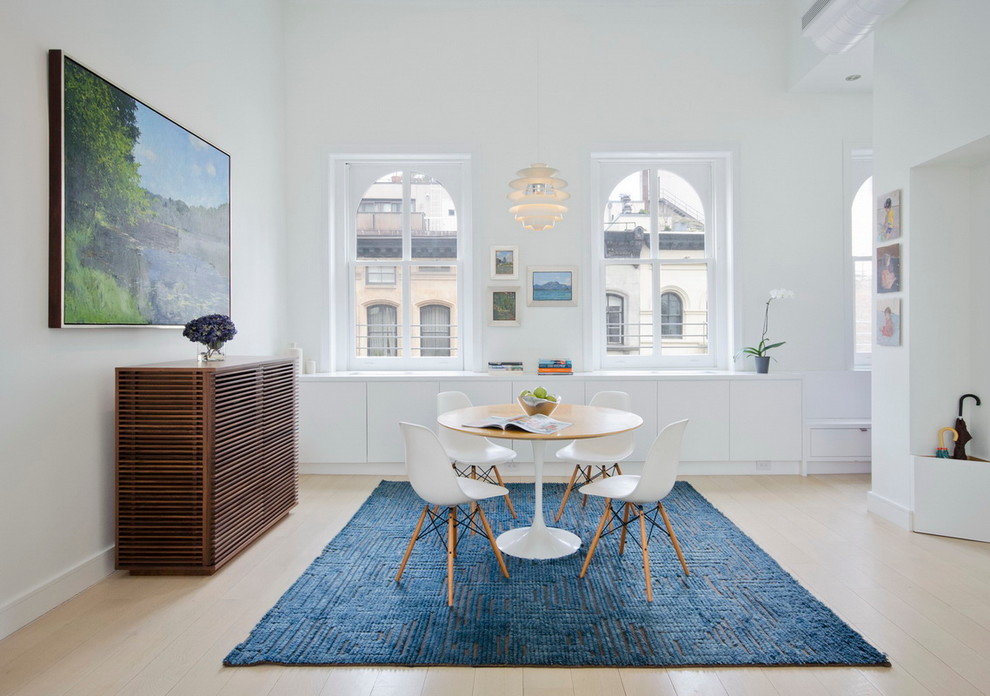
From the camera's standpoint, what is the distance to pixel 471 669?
2.22 meters

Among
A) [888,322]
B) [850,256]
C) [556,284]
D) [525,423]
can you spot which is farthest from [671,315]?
[525,423]

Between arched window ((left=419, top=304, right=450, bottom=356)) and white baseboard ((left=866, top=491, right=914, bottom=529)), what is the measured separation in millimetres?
3673

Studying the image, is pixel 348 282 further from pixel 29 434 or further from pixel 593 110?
pixel 29 434

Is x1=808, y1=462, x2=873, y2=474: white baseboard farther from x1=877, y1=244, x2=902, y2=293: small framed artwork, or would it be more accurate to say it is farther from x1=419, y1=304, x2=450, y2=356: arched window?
x1=419, y1=304, x2=450, y2=356: arched window

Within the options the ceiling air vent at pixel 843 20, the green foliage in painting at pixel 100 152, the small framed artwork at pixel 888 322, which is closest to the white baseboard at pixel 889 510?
the small framed artwork at pixel 888 322

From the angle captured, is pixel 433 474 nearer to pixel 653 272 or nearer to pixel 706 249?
pixel 653 272

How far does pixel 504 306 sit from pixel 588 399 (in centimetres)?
118

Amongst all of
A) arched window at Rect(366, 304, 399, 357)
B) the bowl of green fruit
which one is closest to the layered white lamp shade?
the bowl of green fruit

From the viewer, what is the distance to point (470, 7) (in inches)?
211

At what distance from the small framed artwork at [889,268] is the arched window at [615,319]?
2137 millimetres

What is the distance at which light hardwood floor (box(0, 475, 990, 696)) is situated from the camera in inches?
82.4

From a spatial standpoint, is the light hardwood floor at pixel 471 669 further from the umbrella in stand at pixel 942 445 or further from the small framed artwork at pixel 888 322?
the small framed artwork at pixel 888 322

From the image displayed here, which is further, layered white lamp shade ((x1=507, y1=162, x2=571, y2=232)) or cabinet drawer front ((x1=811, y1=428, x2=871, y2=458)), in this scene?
cabinet drawer front ((x1=811, y1=428, x2=871, y2=458))

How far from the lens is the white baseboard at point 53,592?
95.7 inches
